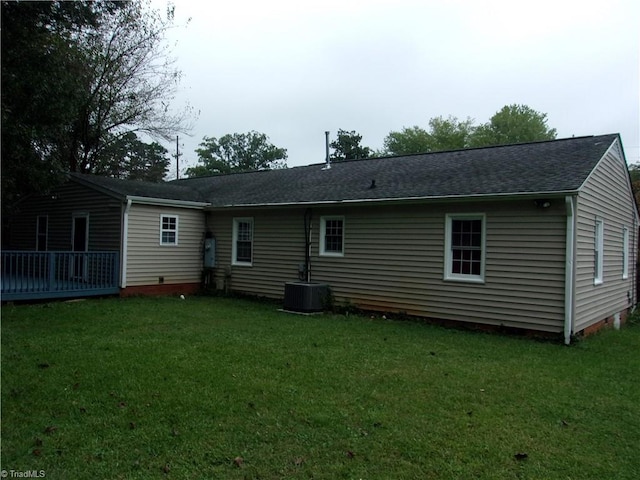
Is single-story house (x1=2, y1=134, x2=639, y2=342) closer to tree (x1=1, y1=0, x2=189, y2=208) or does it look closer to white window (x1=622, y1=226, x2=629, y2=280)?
white window (x1=622, y1=226, x2=629, y2=280)

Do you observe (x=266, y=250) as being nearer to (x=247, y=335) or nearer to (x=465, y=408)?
(x=247, y=335)

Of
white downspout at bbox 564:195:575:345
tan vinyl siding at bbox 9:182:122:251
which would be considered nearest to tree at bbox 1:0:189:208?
tan vinyl siding at bbox 9:182:122:251

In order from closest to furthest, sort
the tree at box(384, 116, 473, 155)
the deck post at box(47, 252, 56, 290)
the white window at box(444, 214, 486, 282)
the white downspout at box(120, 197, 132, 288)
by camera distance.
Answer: the white window at box(444, 214, 486, 282)
the deck post at box(47, 252, 56, 290)
the white downspout at box(120, 197, 132, 288)
the tree at box(384, 116, 473, 155)

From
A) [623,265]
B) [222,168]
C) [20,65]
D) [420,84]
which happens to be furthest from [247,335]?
[222,168]

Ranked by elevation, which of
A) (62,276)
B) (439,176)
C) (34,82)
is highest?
(34,82)

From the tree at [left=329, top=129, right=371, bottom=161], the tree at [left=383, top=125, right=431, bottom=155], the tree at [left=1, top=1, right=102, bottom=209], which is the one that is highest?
the tree at [left=383, top=125, right=431, bottom=155]

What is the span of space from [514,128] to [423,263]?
136ft

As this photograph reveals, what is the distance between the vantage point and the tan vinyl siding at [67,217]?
12633 mm

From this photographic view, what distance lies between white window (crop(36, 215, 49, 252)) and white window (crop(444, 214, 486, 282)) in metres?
12.8

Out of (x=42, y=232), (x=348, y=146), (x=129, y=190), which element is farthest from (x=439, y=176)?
(x=348, y=146)

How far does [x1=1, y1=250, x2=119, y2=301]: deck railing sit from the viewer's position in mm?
10617

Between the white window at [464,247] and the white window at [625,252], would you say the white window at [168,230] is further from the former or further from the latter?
the white window at [625,252]

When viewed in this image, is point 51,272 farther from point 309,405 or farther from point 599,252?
point 599,252

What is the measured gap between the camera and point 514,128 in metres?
45.7
